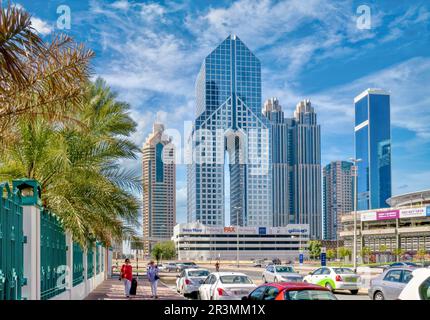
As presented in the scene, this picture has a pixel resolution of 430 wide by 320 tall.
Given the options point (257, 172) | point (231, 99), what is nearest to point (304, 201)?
point (257, 172)

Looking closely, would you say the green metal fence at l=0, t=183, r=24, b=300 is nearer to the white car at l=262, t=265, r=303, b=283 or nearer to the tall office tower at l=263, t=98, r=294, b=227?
the tall office tower at l=263, t=98, r=294, b=227

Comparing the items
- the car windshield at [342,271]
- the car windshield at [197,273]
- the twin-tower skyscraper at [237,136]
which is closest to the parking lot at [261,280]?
the car windshield at [342,271]

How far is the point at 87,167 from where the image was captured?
16.2 meters

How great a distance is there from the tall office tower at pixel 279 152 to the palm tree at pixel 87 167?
6.34 m

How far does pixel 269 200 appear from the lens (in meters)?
7.55

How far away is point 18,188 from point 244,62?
258 inches

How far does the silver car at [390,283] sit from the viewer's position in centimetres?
1691

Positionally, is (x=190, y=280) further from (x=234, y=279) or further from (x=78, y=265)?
(x=234, y=279)

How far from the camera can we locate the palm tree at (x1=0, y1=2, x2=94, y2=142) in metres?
4.69

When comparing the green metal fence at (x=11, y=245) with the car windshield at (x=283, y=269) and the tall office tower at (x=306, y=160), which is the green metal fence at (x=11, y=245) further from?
the car windshield at (x=283, y=269)

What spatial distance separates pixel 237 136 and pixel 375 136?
119 centimetres

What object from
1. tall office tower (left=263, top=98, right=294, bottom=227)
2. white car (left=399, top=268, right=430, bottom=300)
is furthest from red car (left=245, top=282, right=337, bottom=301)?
white car (left=399, top=268, right=430, bottom=300)

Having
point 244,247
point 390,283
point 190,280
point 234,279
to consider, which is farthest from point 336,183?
point 244,247

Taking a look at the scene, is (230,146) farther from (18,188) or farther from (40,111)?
(18,188)
